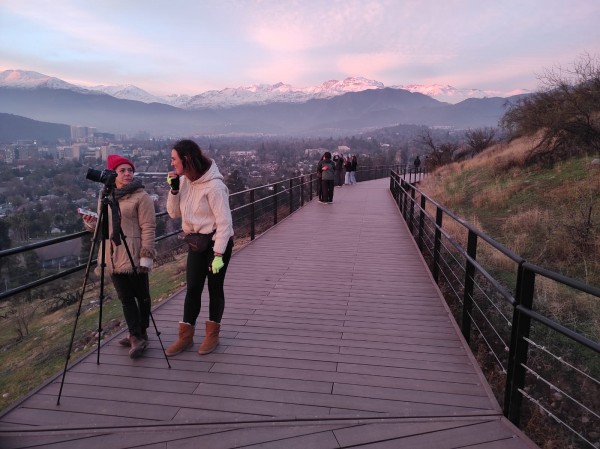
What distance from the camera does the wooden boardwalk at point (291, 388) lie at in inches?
108

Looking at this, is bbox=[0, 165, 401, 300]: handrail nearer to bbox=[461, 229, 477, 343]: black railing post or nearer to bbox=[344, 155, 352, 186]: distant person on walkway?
bbox=[461, 229, 477, 343]: black railing post

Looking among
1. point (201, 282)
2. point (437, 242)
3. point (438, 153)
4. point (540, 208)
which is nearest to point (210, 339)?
point (201, 282)

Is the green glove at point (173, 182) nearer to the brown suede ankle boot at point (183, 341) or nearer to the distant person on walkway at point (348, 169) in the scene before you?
the brown suede ankle boot at point (183, 341)

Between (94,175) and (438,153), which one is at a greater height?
(438,153)

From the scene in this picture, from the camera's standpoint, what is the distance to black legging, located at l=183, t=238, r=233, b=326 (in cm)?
383

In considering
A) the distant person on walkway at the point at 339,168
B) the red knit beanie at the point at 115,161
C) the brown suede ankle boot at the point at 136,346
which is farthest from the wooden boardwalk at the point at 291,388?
the distant person on walkway at the point at 339,168

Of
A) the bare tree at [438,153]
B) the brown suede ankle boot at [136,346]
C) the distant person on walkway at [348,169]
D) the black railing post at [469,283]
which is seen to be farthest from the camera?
the bare tree at [438,153]

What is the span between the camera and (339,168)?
23703 mm

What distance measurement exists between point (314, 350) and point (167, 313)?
177cm

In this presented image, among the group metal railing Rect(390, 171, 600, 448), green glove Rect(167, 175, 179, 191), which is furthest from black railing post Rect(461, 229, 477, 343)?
green glove Rect(167, 175, 179, 191)

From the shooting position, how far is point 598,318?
18.8ft

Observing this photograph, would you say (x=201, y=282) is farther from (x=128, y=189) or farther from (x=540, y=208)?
(x=540, y=208)

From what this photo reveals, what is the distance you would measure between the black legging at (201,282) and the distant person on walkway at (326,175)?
11294 millimetres

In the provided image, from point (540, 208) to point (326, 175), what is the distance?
6330mm
